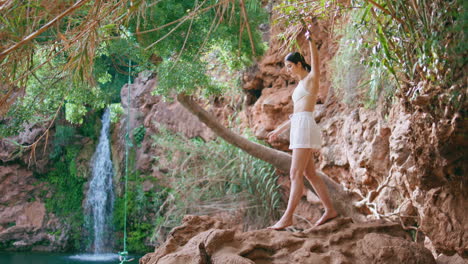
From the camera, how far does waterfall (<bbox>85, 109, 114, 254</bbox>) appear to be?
1012 centimetres

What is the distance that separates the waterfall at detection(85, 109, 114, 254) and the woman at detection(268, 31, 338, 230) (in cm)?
737

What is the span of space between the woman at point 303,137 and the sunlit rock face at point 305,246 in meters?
0.20

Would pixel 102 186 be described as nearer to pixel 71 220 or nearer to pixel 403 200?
pixel 71 220

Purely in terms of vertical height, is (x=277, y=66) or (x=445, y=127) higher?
(x=277, y=66)

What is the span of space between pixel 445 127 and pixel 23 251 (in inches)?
364

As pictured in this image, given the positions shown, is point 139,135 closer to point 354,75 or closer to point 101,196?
point 101,196

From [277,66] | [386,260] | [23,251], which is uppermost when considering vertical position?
[277,66]

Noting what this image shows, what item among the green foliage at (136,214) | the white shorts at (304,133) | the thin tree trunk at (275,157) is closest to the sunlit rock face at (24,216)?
the green foliage at (136,214)

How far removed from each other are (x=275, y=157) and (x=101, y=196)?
19.8 ft

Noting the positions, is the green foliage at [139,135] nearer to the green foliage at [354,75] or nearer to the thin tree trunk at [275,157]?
the thin tree trunk at [275,157]

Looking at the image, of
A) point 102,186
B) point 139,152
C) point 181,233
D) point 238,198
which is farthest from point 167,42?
point 102,186

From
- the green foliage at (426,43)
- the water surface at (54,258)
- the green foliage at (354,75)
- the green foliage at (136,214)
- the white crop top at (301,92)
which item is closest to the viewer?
the green foliage at (426,43)

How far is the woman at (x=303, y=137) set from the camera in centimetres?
364

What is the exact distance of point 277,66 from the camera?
742 centimetres
